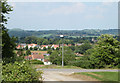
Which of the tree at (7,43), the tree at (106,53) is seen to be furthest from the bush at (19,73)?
the tree at (106,53)

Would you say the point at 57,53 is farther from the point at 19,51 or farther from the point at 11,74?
the point at 11,74

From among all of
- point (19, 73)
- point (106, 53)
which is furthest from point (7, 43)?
point (106, 53)

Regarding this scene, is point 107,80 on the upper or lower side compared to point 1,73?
lower

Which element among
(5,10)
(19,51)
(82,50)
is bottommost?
(82,50)

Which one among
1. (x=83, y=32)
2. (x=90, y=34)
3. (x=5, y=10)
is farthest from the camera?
(x=83, y=32)

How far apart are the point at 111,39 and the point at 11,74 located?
19.3m

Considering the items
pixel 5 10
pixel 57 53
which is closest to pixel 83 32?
pixel 57 53

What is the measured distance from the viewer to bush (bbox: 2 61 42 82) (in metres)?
7.16

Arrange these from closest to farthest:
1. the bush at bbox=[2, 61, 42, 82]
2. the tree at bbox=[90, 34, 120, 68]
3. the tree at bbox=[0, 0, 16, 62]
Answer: the bush at bbox=[2, 61, 42, 82]
the tree at bbox=[0, 0, 16, 62]
the tree at bbox=[90, 34, 120, 68]

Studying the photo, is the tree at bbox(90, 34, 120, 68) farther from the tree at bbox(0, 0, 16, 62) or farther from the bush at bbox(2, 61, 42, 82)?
the bush at bbox(2, 61, 42, 82)

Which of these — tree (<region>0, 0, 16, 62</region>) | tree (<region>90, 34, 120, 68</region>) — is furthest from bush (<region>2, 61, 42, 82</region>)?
tree (<region>90, 34, 120, 68</region>)

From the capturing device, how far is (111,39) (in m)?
24.3

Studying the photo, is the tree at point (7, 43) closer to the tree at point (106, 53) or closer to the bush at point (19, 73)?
the bush at point (19, 73)

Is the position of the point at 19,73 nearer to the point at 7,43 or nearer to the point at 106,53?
the point at 7,43
